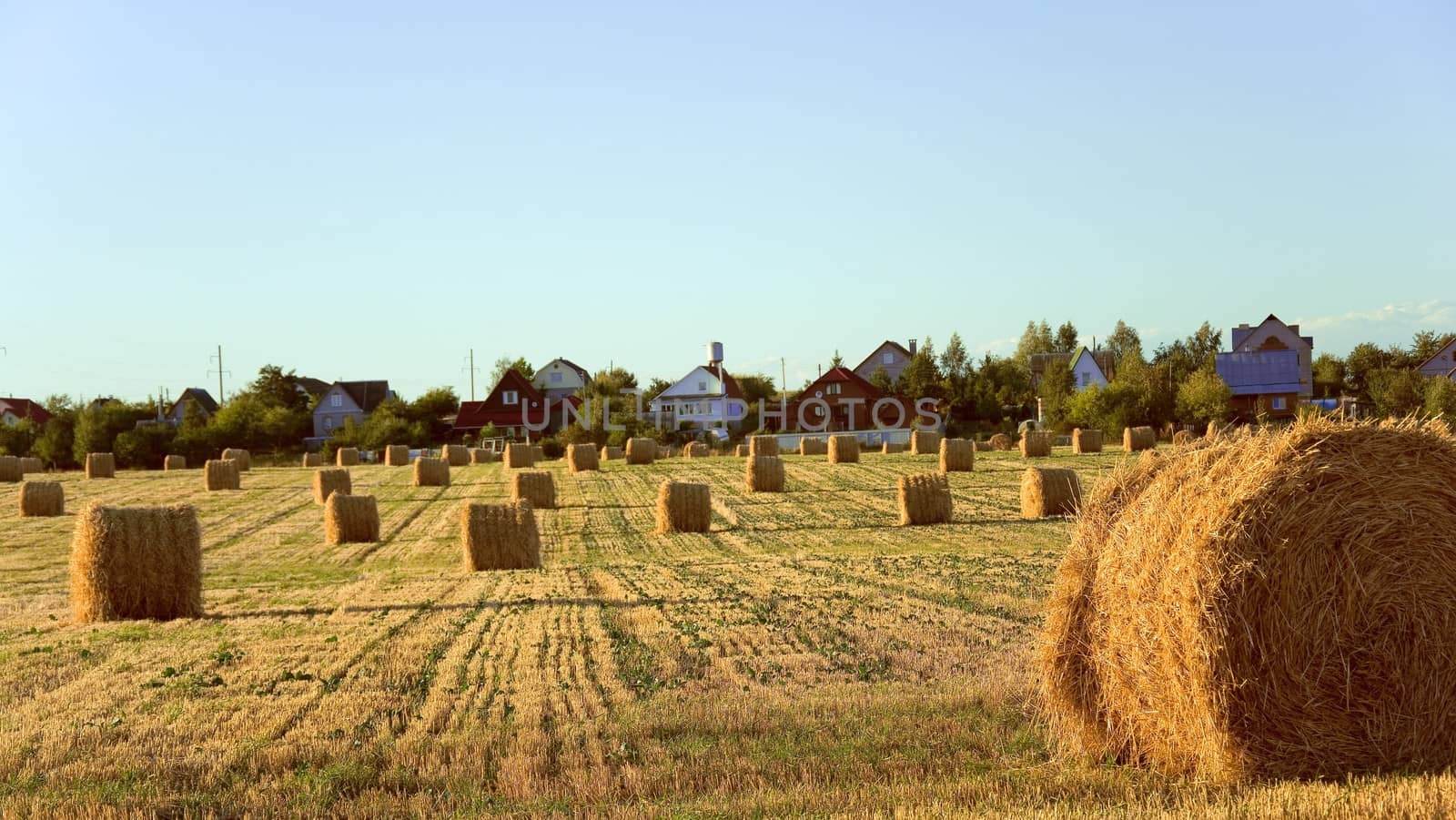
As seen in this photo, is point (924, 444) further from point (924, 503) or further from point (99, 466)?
Result: point (99, 466)

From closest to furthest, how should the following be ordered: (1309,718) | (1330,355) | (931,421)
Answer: (1309,718) → (931,421) → (1330,355)

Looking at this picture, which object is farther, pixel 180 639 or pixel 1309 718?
pixel 180 639

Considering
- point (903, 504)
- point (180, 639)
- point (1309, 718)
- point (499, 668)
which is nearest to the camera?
point (1309, 718)

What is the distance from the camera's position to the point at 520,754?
32.5 feet

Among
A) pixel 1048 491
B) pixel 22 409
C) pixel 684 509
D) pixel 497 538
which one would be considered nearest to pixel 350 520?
pixel 684 509

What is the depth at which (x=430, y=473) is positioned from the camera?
172ft

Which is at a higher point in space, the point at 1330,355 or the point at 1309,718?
the point at 1330,355

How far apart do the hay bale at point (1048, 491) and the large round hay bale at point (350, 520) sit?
57.6 feet

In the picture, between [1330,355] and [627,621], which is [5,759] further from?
[1330,355]

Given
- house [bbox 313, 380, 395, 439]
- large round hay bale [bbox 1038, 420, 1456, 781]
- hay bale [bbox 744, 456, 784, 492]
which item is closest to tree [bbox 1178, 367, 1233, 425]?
hay bale [bbox 744, 456, 784, 492]

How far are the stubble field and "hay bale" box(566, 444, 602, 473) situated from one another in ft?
103

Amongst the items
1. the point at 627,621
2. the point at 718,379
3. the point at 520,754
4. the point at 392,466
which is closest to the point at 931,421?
the point at 718,379

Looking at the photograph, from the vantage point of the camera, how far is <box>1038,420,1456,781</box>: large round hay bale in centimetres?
859

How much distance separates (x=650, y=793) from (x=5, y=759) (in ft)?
17.2
